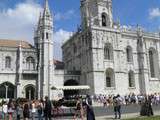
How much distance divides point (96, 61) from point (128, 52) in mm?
8456

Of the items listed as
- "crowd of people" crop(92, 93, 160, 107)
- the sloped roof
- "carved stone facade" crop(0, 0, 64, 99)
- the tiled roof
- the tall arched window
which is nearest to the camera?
"crowd of people" crop(92, 93, 160, 107)

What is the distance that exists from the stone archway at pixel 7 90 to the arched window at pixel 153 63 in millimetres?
26216

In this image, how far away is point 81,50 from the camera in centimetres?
5044

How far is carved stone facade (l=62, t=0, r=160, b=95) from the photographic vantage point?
153 feet

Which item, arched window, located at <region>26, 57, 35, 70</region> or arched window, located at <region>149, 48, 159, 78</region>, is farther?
arched window, located at <region>149, 48, 159, 78</region>

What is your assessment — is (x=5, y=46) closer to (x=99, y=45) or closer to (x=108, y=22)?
(x=99, y=45)

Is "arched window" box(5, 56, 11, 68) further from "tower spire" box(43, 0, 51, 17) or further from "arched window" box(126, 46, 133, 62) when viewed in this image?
"arched window" box(126, 46, 133, 62)

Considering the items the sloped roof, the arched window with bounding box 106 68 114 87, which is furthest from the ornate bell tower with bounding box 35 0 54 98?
the sloped roof

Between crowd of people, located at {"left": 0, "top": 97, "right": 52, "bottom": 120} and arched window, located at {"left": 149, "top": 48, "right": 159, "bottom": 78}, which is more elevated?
arched window, located at {"left": 149, "top": 48, "right": 159, "bottom": 78}

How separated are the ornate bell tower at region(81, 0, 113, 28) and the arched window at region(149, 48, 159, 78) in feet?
36.1

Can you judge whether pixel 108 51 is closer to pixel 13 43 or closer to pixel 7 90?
pixel 13 43

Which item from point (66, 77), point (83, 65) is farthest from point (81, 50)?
point (66, 77)

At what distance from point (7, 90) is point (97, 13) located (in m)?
20.3

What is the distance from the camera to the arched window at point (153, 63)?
54094mm
